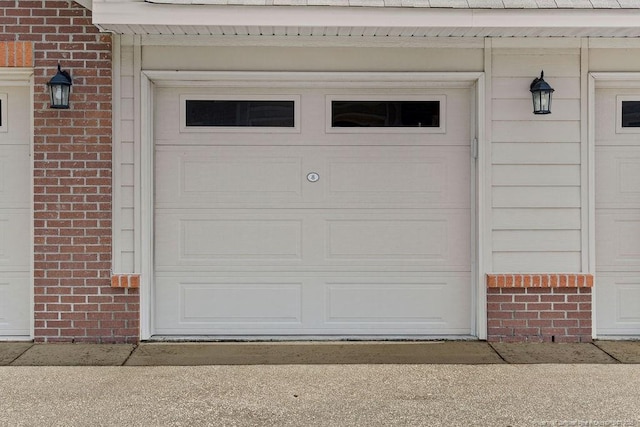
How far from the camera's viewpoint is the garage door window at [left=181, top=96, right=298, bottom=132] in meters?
5.10

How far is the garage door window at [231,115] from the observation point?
5098mm

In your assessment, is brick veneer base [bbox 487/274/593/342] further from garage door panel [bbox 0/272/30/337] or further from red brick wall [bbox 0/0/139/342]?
garage door panel [bbox 0/272/30/337]

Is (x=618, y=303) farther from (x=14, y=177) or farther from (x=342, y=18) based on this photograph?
(x=14, y=177)

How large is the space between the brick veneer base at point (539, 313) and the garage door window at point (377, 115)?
1522 mm

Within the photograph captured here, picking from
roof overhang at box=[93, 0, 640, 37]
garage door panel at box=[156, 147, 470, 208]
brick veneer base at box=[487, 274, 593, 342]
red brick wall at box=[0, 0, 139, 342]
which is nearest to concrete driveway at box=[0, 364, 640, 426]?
brick veneer base at box=[487, 274, 593, 342]

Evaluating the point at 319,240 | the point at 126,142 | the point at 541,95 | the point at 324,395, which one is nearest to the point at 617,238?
the point at 541,95

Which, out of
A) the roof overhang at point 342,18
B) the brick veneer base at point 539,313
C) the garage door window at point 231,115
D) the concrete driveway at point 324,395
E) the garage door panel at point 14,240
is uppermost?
the roof overhang at point 342,18

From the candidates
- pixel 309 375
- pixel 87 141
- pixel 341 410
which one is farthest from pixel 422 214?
pixel 87 141

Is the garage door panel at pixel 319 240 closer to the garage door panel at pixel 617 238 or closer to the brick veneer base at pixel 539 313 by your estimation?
the brick veneer base at pixel 539 313

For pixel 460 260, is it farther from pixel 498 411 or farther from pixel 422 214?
pixel 498 411

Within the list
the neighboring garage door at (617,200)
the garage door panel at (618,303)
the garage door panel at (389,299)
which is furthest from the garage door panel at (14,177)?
the garage door panel at (618,303)

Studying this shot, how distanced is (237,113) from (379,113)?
126 centimetres

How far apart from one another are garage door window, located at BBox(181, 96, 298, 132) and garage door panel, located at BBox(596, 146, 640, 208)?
9.04 feet

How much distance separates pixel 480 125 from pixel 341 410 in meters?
2.72
